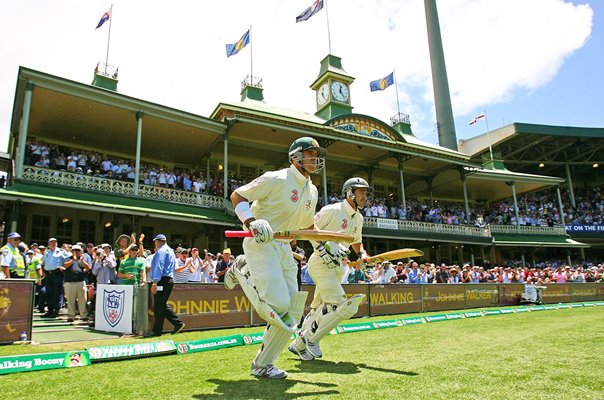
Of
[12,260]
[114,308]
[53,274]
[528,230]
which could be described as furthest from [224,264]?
[528,230]

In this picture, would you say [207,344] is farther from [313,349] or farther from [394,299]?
[394,299]

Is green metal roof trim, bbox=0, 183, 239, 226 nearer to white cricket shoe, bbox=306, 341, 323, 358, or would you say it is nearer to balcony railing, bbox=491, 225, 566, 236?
white cricket shoe, bbox=306, 341, 323, 358

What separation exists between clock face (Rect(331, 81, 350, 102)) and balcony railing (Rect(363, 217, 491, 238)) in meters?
10.5

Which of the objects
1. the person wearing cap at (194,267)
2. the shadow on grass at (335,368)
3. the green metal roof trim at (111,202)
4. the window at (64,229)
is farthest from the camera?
the window at (64,229)

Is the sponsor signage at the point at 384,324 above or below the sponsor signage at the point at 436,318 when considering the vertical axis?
above

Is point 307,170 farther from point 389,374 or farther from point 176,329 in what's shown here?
point 176,329

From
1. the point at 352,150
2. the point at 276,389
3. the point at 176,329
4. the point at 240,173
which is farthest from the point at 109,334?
the point at 352,150

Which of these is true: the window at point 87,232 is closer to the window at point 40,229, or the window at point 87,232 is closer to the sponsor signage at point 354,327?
the window at point 40,229

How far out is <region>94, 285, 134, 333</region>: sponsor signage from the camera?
29.7 ft

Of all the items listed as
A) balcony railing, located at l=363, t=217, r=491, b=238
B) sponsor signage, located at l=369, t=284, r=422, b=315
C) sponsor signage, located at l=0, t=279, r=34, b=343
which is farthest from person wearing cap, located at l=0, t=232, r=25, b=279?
balcony railing, located at l=363, t=217, r=491, b=238

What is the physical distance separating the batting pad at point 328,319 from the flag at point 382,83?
30913 millimetres

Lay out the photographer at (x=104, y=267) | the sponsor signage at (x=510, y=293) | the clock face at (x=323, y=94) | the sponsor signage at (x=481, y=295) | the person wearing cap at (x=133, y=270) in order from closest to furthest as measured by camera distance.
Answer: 1. the person wearing cap at (x=133, y=270)
2. the photographer at (x=104, y=267)
3. the sponsor signage at (x=481, y=295)
4. the sponsor signage at (x=510, y=293)
5. the clock face at (x=323, y=94)

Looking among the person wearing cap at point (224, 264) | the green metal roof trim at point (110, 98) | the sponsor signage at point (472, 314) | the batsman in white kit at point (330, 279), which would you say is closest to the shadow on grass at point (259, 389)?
the batsman in white kit at point (330, 279)

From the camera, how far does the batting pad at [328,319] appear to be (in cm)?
591
